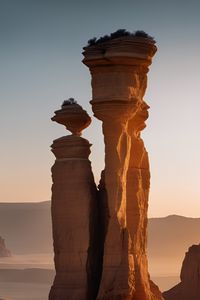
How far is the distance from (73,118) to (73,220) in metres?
6.45

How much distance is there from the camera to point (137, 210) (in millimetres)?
53312

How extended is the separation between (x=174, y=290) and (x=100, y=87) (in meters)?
23.5

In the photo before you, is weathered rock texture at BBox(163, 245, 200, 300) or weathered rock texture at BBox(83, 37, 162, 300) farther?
weathered rock texture at BBox(163, 245, 200, 300)

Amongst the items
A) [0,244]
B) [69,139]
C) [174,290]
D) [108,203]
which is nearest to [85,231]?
[108,203]

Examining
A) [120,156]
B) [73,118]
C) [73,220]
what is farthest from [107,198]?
[73,118]

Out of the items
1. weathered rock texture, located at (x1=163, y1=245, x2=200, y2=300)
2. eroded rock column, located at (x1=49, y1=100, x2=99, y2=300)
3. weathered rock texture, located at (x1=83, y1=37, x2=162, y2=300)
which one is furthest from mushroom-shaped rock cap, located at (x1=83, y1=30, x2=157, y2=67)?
weathered rock texture, located at (x1=163, y1=245, x2=200, y2=300)

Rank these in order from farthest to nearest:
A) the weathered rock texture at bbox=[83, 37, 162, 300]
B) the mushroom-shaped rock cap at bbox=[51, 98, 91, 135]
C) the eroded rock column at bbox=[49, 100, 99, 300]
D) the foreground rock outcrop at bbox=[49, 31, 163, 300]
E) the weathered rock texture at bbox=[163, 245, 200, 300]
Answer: the weathered rock texture at bbox=[163, 245, 200, 300], the mushroom-shaped rock cap at bbox=[51, 98, 91, 135], the eroded rock column at bbox=[49, 100, 99, 300], the foreground rock outcrop at bbox=[49, 31, 163, 300], the weathered rock texture at bbox=[83, 37, 162, 300]

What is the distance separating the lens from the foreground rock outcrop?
168 ft

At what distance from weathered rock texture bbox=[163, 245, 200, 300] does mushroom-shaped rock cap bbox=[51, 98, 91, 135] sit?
1869cm

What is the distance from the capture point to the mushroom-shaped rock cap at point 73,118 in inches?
2167

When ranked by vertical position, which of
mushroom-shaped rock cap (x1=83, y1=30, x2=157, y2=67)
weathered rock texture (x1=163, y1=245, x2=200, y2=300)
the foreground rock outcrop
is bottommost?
weathered rock texture (x1=163, y1=245, x2=200, y2=300)

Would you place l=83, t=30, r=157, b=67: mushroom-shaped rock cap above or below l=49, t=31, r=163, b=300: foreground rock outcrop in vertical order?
above

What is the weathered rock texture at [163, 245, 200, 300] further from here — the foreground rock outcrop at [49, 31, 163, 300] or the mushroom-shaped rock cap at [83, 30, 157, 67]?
the mushroom-shaped rock cap at [83, 30, 157, 67]

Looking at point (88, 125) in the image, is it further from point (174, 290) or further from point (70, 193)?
point (174, 290)
